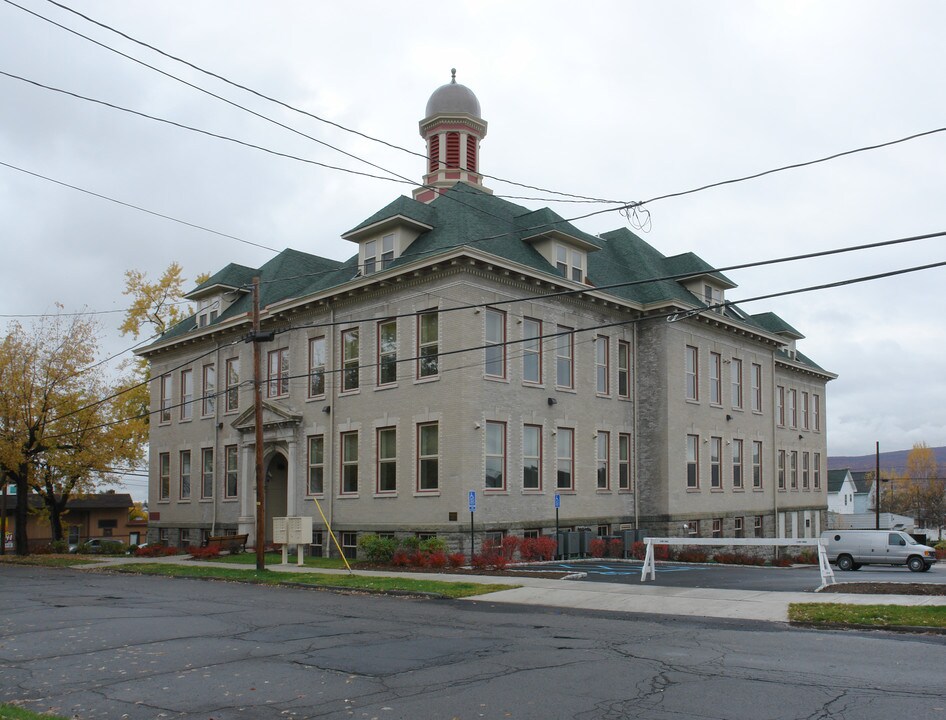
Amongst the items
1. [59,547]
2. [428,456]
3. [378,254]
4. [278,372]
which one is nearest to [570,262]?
[378,254]

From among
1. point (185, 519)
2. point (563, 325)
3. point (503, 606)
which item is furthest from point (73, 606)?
point (185, 519)

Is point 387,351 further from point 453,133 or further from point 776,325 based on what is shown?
point 776,325

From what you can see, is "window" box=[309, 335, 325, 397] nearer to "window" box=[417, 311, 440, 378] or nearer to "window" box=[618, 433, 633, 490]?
"window" box=[417, 311, 440, 378]

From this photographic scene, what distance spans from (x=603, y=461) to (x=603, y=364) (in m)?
3.73

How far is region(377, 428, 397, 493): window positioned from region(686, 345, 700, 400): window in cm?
1303

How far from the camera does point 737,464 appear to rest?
41.0m

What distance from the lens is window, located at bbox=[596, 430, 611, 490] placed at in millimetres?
33938

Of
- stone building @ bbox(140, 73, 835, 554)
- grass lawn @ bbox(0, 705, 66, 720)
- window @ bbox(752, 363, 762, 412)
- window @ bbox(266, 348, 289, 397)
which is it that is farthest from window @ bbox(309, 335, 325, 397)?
grass lawn @ bbox(0, 705, 66, 720)

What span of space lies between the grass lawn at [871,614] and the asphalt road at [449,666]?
2.62 feet

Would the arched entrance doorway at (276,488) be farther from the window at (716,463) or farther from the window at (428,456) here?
the window at (716,463)

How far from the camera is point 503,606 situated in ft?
58.4

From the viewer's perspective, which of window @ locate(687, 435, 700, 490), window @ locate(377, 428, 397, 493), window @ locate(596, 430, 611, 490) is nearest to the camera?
window @ locate(377, 428, 397, 493)

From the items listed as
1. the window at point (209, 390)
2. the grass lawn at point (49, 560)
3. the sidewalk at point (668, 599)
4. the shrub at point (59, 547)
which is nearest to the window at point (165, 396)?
the window at point (209, 390)

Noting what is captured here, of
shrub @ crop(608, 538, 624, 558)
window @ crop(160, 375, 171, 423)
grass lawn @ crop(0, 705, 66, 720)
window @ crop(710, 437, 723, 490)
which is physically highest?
window @ crop(160, 375, 171, 423)
